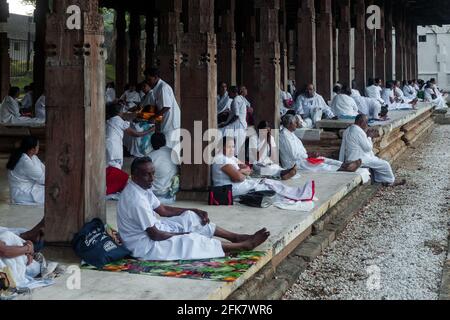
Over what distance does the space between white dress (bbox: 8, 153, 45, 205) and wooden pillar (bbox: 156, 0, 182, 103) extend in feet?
11.9

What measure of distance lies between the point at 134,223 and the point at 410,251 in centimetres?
351

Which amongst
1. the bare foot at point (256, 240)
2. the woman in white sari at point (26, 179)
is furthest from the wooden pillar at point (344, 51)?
the bare foot at point (256, 240)

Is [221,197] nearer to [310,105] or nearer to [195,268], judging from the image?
[195,268]

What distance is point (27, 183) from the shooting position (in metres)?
6.91

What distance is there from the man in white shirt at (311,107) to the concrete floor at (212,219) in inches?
138

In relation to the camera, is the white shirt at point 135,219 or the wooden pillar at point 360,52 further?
the wooden pillar at point 360,52

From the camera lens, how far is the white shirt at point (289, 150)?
32.0ft

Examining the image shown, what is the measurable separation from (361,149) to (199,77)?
4.29 meters

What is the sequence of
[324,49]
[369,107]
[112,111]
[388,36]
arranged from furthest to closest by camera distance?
1. [388,36]
2. [369,107]
3. [324,49]
4. [112,111]

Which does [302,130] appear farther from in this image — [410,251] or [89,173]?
[89,173]

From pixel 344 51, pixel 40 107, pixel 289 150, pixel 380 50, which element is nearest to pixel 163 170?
pixel 289 150

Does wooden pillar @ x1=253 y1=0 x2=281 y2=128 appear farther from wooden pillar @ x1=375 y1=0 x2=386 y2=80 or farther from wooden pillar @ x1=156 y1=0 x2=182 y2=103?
wooden pillar @ x1=375 y1=0 x2=386 y2=80

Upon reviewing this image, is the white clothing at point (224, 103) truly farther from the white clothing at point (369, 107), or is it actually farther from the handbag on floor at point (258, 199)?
the handbag on floor at point (258, 199)
